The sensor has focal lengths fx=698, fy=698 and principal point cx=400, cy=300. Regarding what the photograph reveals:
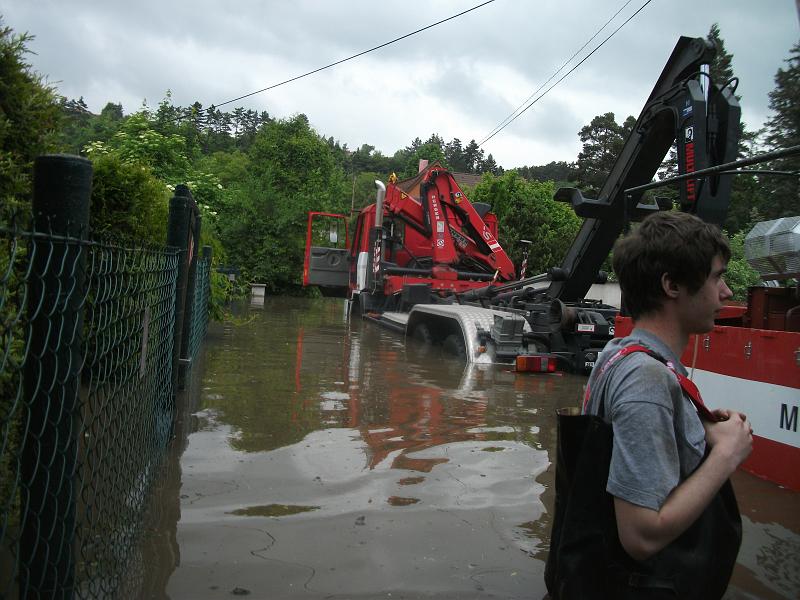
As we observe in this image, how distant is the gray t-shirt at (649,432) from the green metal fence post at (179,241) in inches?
142

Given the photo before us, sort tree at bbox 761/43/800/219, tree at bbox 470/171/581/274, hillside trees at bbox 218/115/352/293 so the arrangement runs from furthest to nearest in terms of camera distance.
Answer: hillside trees at bbox 218/115/352/293 < tree at bbox 470/171/581/274 < tree at bbox 761/43/800/219

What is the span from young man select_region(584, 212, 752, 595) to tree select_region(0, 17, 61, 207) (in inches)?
95.0

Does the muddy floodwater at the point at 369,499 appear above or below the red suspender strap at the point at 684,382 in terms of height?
below

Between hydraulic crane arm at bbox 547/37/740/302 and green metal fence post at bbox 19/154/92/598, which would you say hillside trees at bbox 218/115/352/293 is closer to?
hydraulic crane arm at bbox 547/37/740/302

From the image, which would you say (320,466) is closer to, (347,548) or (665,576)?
(347,548)

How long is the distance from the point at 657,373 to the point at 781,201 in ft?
12.2

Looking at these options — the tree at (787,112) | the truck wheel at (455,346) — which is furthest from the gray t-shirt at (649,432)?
the truck wheel at (455,346)

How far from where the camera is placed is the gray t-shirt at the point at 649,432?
4.82ft

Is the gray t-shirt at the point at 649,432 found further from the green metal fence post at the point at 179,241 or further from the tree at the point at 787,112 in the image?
the green metal fence post at the point at 179,241

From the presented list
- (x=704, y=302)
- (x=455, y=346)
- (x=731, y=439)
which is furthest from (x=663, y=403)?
(x=455, y=346)

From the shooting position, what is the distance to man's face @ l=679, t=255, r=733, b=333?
1668 mm

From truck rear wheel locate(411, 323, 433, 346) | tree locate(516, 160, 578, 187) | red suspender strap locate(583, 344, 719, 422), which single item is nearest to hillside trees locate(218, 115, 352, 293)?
truck rear wheel locate(411, 323, 433, 346)

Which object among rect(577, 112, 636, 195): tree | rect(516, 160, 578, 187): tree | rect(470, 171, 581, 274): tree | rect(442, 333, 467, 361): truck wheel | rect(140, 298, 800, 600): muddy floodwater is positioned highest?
rect(516, 160, 578, 187): tree

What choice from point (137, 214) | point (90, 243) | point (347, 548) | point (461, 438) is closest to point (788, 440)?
point (461, 438)
